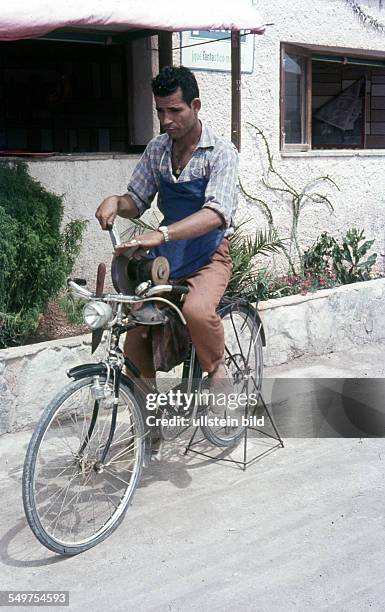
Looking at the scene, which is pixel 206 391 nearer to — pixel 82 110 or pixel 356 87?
pixel 82 110

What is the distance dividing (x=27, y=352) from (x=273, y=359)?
2123mm

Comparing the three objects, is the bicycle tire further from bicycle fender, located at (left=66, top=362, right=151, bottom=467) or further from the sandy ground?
bicycle fender, located at (left=66, top=362, right=151, bottom=467)

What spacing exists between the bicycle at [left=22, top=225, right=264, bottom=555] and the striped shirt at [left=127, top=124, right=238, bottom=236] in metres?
0.46

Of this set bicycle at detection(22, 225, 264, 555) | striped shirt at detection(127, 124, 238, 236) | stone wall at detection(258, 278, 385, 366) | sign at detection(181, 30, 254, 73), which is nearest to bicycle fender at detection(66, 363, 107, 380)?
bicycle at detection(22, 225, 264, 555)

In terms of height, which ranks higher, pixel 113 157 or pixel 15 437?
pixel 113 157

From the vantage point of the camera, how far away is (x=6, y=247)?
4.57 metres

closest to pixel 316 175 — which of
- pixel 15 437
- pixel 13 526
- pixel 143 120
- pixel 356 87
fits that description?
pixel 143 120

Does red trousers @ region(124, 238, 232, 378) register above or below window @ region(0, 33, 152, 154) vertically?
below

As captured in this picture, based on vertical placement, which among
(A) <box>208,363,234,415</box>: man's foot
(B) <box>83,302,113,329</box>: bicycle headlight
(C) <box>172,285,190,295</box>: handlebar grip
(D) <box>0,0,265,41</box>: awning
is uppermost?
(D) <box>0,0,265,41</box>: awning

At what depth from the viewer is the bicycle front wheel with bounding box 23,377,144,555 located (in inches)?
123

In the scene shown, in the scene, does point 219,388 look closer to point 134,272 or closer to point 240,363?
point 240,363

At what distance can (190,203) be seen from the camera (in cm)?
387

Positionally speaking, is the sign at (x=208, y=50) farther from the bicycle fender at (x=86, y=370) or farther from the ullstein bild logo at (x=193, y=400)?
the bicycle fender at (x=86, y=370)

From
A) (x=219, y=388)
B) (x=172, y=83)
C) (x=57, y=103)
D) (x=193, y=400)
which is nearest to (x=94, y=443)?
(x=193, y=400)
